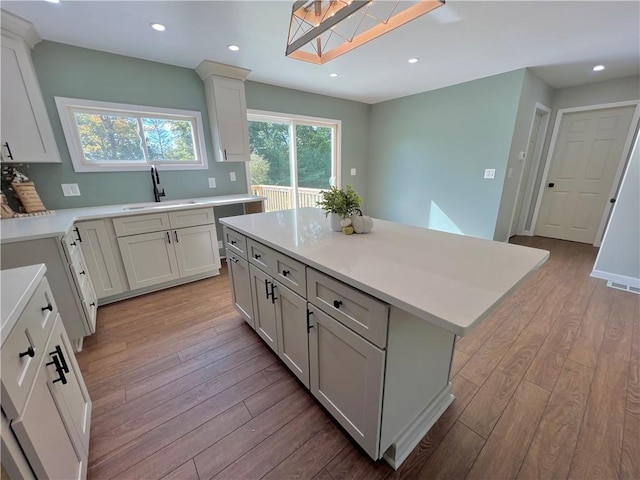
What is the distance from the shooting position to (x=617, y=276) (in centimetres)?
274

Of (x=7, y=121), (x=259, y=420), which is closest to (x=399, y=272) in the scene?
(x=259, y=420)

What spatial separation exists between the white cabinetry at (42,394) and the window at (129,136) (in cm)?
214

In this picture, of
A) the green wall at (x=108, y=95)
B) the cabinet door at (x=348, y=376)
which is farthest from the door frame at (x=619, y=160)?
the green wall at (x=108, y=95)

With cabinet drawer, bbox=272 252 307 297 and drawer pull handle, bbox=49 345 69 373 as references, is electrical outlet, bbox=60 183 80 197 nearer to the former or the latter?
drawer pull handle, bbox=49 345 69 373

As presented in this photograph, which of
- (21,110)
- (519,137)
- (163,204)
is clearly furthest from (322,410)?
(519,137)

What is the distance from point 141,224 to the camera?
8.02 feet

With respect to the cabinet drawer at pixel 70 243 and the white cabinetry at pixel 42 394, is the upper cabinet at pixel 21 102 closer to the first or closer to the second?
the cabinet drawer at pixel 70 243

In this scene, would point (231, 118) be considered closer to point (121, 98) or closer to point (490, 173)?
point (121, 98)

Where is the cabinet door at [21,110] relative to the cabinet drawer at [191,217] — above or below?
above

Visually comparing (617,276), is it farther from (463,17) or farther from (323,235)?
(323,235)

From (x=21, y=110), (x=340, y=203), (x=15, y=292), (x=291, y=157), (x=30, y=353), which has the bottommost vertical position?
(x=30, y=353)

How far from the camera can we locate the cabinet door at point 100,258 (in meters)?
2.21

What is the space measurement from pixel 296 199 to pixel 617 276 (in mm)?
4100

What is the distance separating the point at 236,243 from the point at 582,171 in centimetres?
531
